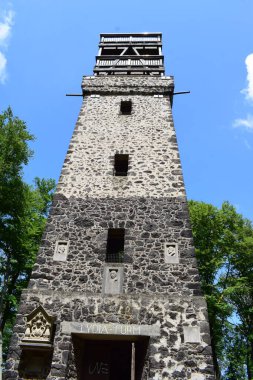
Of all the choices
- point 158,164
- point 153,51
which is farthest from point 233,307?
point 153,51

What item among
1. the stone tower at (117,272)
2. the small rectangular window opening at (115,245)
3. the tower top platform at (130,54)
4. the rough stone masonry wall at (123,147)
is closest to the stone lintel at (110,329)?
the stone tower at (117,272)

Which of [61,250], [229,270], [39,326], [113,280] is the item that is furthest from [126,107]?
[229,270]

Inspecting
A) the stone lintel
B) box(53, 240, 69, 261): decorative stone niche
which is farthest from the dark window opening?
the stone lintel

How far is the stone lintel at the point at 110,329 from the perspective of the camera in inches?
286

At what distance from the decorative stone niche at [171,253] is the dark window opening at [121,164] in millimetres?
3067

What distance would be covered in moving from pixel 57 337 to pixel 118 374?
85.2 inches

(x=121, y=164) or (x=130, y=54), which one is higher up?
(x=130, y=54)

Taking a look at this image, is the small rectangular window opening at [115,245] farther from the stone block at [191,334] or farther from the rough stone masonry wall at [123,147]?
the stone block at [191,334]

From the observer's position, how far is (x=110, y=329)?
24.1 ft

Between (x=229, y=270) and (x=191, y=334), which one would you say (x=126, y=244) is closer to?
(x=191, y=334)

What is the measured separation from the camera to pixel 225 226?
19.3 meters

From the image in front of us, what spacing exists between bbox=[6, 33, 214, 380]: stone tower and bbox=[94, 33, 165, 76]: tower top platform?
3244 millimetres

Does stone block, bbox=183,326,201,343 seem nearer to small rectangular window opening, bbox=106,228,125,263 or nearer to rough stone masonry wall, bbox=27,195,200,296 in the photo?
rough stone masonry wall, bbox=27,195,200,296

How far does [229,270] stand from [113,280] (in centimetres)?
1281
